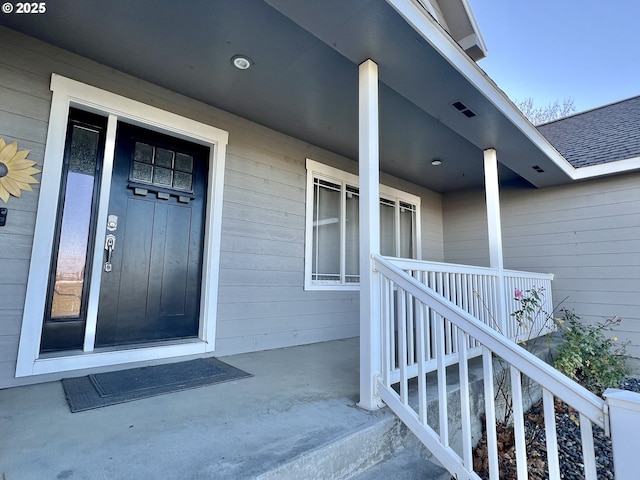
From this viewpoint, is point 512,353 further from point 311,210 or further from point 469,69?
point 311,210

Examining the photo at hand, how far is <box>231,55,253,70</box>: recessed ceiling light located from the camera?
7.85 feet

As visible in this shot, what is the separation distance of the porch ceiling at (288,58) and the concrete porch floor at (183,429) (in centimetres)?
225

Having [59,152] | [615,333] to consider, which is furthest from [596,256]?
[59,152]

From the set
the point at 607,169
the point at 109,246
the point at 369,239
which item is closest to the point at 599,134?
the point at 607,169

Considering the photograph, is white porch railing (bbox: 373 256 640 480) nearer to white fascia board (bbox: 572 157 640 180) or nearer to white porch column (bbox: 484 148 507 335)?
white porch column (bbox: 484 148 507 335)

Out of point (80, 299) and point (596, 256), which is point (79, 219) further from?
point (596, 256)

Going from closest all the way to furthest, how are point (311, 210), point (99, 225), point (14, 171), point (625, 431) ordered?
point (625, 431), point (14, 171), point (99, 225), point (311, 210)

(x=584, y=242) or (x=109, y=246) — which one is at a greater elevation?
(x=584, y=242)

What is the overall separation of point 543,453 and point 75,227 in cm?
404

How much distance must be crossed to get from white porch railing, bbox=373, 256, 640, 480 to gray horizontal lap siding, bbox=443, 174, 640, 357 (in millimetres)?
3127

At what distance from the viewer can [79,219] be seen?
98.0 inches

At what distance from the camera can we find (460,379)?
1.54 meters

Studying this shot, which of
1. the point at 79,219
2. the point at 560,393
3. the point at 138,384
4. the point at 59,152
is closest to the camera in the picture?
the point at 560,393

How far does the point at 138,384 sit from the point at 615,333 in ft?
17.9
